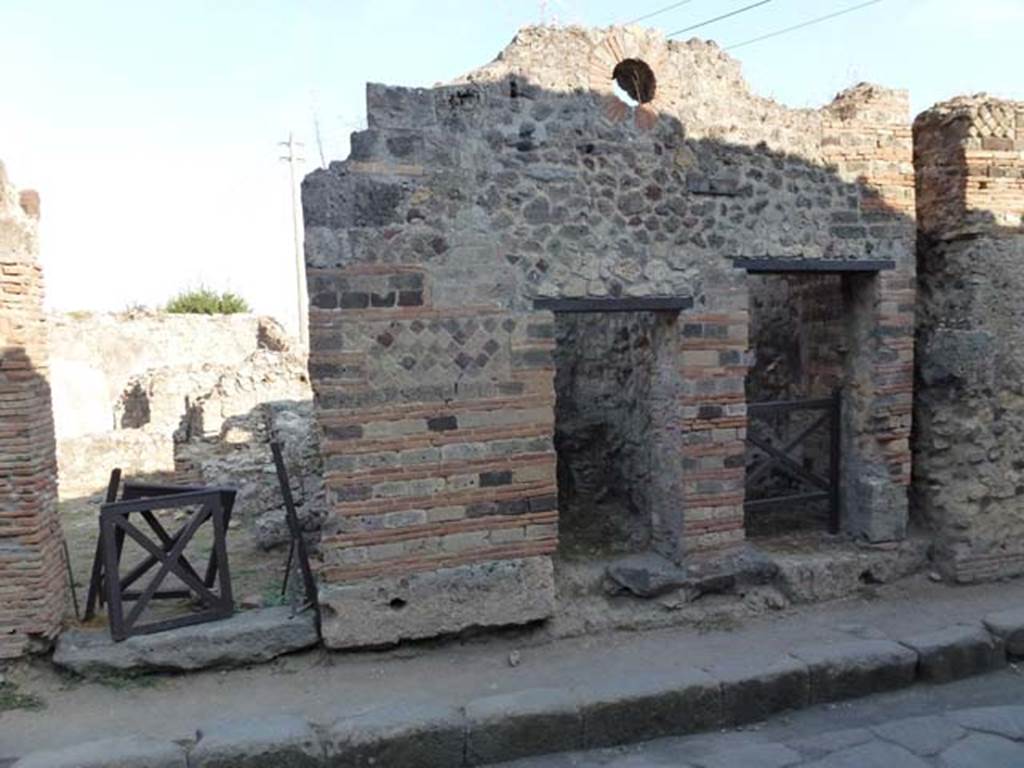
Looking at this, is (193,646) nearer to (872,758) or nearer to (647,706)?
(647,706)

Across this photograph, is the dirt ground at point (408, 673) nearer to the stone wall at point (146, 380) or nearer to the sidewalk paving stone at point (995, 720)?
the sidewalk paving stone at point (995, 720)

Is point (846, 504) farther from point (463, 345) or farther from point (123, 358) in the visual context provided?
point (123, 358)

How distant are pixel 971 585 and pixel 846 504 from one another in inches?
41.4

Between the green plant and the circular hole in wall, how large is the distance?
23.5 metres

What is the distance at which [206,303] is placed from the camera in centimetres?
2773

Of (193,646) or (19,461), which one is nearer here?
(19,461)

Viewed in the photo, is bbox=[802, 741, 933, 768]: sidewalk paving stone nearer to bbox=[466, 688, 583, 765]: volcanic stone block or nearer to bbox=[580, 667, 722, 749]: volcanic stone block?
bbox=[580, 667, 722, 749]: volcanic stone block

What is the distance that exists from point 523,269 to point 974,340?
3.45m

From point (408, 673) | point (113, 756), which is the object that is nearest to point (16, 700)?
point (113, 756)

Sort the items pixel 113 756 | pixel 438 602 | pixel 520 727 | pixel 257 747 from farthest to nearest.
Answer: pixel 438 602 → pixel 520 727 → pixel 257 747 → pixel 113 756

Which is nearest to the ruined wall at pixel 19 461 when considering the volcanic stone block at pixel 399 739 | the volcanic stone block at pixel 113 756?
the volcanic stone block at pixel 113 756

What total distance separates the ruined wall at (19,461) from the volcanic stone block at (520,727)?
2.63m

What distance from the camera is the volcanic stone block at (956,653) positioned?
16.1ft

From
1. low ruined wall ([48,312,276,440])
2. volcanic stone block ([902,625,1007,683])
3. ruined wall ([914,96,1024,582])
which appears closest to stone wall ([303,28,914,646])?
ruined wall ([914,96,1024,582])
